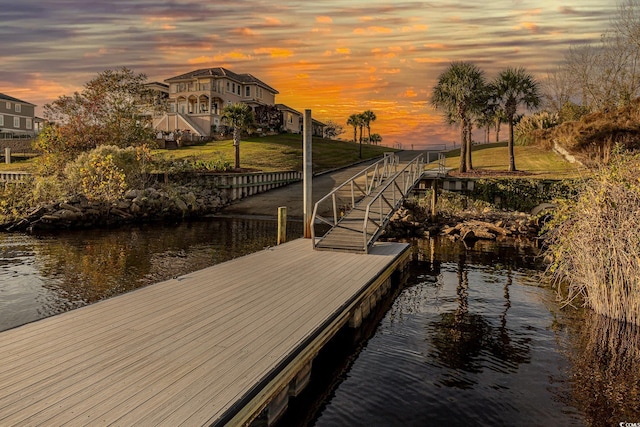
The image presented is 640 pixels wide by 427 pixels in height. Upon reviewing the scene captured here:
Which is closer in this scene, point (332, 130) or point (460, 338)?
point (460, 338)

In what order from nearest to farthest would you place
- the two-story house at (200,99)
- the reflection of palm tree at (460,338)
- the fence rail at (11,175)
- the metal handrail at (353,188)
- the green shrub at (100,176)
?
the reflection of palm tree at (460,338)
the metal handrail at (353,188)
the green shrub at (100,176)
the fence rail at (11,175)
the two-story house at (200,99)

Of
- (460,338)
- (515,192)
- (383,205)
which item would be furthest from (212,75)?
(460,338)

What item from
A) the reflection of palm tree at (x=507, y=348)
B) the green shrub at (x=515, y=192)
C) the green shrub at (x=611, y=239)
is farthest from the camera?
the green shrub at (x=515, y=192)

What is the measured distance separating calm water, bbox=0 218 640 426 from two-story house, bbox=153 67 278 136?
2084 inches

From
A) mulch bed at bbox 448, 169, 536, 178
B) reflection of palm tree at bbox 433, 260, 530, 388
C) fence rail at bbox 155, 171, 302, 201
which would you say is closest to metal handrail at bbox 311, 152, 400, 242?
reflection of palm tree at bbox 433, 260, 530, 388

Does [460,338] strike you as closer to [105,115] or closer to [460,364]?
[460,364]

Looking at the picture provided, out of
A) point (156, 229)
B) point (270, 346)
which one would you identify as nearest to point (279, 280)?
point (270, 346)

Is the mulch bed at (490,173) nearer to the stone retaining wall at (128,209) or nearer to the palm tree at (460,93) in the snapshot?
the palm tree at (460,93)

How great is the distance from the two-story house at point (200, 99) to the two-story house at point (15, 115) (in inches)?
1036

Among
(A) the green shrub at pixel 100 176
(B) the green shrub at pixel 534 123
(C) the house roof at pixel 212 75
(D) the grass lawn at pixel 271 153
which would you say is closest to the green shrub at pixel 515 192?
(B) the green shrub at pixel 534 123

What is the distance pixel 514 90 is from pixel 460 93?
4.97m

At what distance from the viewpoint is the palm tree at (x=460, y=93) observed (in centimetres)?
3975

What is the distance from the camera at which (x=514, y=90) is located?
132ft

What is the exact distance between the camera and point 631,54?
156 feet
